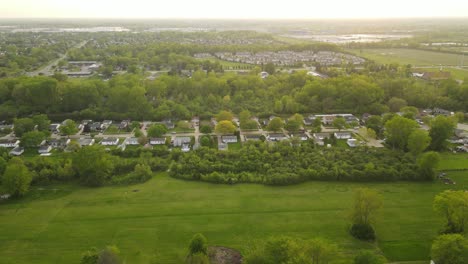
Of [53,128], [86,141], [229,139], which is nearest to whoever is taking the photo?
[86,141]

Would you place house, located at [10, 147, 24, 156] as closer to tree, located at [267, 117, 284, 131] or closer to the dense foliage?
the dense foliage

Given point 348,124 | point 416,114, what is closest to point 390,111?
point 416,114

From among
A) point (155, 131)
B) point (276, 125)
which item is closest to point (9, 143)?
point (155, 131)

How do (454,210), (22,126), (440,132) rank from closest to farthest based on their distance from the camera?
(454,210) → (440,132) → (22,126)

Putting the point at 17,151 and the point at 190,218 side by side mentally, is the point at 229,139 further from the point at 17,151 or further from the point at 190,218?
the point at 17,151

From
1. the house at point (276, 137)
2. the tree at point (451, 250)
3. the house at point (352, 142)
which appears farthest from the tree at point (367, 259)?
the house at point (276, 137)

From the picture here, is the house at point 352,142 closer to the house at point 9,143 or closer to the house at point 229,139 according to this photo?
the house at point 229,139

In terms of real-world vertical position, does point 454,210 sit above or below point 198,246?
above
